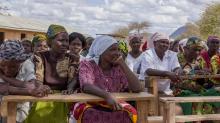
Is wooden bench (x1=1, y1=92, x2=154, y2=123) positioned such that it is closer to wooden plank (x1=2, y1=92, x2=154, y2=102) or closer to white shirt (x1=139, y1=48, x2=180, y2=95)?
wooden plank (x1=2, y1=92, x2=154, y2=102)

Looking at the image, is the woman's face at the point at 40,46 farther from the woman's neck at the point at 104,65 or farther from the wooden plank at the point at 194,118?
the wooden plank at the point at 194,118

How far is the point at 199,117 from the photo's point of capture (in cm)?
457

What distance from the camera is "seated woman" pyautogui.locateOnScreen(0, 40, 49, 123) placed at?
3.82 meters

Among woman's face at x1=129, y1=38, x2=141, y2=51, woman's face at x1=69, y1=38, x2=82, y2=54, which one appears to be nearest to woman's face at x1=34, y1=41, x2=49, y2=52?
woman's face at x1=69, y1=38, x2=82, y2=54

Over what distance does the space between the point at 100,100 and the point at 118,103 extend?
162 millimetres

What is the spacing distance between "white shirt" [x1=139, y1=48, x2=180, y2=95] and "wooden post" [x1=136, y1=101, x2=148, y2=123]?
5.71 feet

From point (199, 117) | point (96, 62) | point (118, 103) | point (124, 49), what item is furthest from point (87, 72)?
point (124, 49)

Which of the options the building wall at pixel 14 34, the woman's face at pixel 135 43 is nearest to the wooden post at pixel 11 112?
the woman's face at pixel 135 43

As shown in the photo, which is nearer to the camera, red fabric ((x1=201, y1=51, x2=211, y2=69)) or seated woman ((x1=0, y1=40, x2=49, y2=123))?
seated woman ((x1=0, y1=40, x2=49, y2=123))

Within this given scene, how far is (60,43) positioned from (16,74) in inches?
22.6

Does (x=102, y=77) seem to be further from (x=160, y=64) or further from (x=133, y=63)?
(x=133, y=63)

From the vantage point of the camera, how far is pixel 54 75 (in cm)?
439

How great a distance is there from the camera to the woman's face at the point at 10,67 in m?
4.04

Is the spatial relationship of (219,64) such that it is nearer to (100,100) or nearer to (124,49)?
(124,49)
